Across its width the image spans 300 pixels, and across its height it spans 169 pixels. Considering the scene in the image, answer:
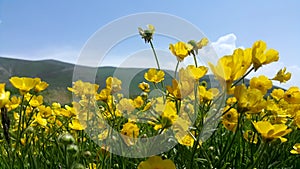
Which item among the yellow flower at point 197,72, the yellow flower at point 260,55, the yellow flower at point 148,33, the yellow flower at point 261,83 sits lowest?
the yellow flower at point 261,83

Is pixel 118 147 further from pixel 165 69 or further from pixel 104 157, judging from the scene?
pixel 165 69

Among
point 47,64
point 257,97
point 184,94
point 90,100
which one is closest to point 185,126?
point 184,94

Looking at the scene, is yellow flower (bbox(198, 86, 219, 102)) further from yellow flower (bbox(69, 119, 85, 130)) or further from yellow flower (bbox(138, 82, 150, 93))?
yellow flower (bbox(138, 82, 150, 93))

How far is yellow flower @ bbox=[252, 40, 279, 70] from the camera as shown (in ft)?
3.09

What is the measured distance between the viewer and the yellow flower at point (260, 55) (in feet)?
3.09

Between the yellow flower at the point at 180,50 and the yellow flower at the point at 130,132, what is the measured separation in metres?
0.24

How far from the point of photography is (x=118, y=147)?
1260mm

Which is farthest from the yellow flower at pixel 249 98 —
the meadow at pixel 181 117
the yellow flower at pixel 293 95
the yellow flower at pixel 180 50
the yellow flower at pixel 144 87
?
the yellow flower at pixel 144 87

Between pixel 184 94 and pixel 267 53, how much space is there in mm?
238

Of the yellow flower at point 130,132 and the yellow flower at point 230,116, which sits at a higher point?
the yellow flower at point 230,116

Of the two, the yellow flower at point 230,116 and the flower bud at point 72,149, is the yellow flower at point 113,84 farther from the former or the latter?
the flower bud at point 72,149

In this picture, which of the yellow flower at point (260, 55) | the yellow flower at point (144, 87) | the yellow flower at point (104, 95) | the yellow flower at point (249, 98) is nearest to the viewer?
the yellow flower at point (249, 98)

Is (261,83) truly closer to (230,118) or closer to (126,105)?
(230,118)

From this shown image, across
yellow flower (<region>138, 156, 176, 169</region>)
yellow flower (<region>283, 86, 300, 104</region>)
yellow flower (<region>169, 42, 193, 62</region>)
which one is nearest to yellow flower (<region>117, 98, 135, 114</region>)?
yellow flower (<region>169, 42, 193, 62</region>)
